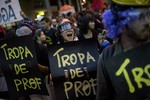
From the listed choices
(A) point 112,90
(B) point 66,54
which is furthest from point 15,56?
(A) point 112,90

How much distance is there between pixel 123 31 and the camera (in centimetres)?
290

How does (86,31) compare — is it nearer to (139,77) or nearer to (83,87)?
(83,87)

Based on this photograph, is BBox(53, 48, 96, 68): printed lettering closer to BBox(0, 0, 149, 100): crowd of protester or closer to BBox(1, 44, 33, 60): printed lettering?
BBox(0, 0, 149, 100): crowd of protester

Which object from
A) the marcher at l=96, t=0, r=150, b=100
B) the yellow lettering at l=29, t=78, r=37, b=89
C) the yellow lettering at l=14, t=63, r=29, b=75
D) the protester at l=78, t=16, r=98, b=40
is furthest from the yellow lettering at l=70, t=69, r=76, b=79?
the marcher at l=96, t=0, r=150, b=100

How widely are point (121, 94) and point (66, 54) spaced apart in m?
2.51

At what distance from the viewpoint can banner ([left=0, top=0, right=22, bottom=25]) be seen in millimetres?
6391

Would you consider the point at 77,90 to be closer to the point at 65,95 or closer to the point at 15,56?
the point at 65,95

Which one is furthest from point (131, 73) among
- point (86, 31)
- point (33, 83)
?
point (86, 31)

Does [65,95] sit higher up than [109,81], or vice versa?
[109,81]

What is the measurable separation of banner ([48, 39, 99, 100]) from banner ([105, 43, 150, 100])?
2.24 metres

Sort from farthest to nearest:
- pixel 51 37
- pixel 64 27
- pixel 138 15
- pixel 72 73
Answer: pixel 51 37
pixel 64 27
pixel 72 73
pixel 138 15

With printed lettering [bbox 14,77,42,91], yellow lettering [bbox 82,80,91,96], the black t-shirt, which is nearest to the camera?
yellow lettering [bbox 82,80,91,96]

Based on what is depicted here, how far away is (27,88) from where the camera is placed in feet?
20.2

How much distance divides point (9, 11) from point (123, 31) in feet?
12.6
